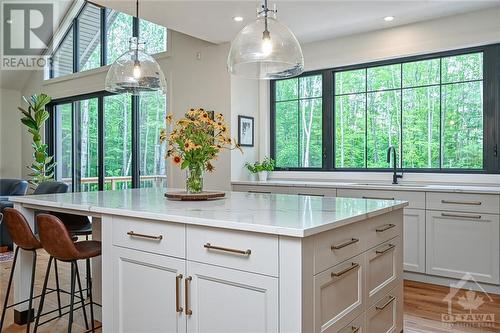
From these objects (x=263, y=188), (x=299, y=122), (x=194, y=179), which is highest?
(x=299, y=122)

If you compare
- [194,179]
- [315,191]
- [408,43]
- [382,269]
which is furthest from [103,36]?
[382,269]

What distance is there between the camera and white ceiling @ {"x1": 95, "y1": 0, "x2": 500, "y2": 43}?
376cm

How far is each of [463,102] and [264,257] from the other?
3415 mm

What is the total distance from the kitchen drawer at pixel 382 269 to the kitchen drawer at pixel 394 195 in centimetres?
143

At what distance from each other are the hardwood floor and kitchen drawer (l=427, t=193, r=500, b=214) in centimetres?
73

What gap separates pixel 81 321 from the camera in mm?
2902

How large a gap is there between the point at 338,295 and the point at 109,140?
234 inches

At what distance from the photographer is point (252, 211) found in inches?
81.0

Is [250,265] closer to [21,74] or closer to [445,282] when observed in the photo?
[445,282]

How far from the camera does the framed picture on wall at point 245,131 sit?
5.17m

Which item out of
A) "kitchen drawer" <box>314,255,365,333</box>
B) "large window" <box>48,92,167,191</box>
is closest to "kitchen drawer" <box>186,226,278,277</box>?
"kitchen drawer" <box>314,255,365,333</box>

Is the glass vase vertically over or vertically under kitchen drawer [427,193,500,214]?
over

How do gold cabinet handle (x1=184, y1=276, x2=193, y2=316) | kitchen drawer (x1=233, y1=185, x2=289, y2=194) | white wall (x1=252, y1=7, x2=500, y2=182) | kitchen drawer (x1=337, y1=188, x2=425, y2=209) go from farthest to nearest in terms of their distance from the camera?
kitchen drawer (x1=233, y1=185, x2=289, y2=194), white wall (x1=252, y1=7, x2=500, y2=182), kitchen drawer (x1=337, y1=188, x2=425, y2=209), gold cabinet handle (x1=184, y1=276, x2=193, y2=316)

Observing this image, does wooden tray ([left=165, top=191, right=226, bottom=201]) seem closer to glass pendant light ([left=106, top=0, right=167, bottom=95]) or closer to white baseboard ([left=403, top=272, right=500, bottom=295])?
glass pendant light ([left=106, top=0, right=167, bottom=95])
